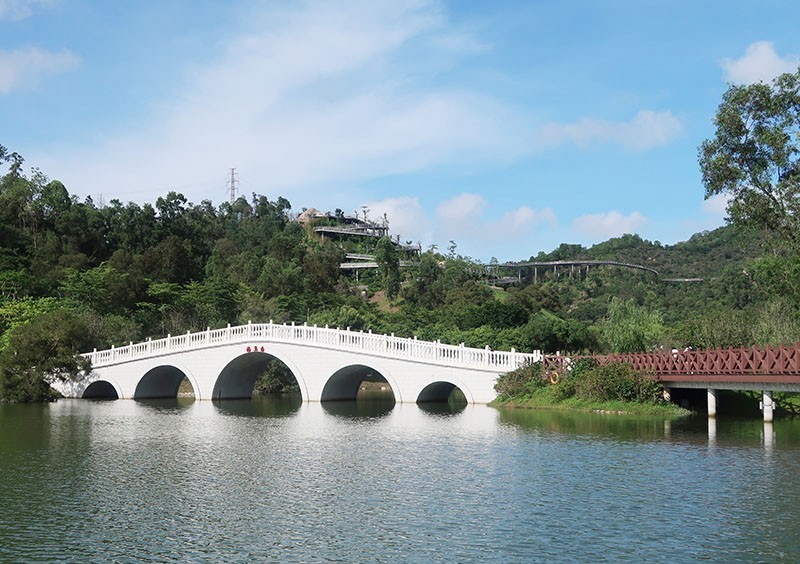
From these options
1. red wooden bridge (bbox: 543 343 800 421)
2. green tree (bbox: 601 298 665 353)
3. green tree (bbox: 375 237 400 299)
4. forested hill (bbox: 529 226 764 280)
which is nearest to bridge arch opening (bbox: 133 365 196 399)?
green tree (bbox: 601 298 665 353)

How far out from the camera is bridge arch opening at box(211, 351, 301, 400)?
123 feet

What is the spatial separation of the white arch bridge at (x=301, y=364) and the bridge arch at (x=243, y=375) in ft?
0.14

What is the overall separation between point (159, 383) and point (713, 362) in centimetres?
2684

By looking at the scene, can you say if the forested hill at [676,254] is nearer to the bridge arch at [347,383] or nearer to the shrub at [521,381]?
the bridge arch at [347,383]

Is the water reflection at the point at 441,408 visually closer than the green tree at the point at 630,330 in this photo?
Yes

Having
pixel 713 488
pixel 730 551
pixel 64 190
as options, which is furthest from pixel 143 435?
pixel 64 190

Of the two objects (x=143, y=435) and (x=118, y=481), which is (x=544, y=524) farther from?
(x=143, y=435)

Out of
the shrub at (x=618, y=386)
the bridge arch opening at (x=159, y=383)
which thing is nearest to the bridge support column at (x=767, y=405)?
the shrub at (x=618, y=386)

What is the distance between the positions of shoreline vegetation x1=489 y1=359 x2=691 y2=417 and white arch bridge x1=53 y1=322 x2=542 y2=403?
0.78 m

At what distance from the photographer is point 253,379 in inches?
1630

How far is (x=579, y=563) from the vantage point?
9953 millimetres

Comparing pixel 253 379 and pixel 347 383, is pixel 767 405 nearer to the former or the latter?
pixel 347 383

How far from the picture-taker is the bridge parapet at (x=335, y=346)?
30.0 m

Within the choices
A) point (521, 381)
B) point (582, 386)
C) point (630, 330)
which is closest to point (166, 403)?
point (521, 381)
